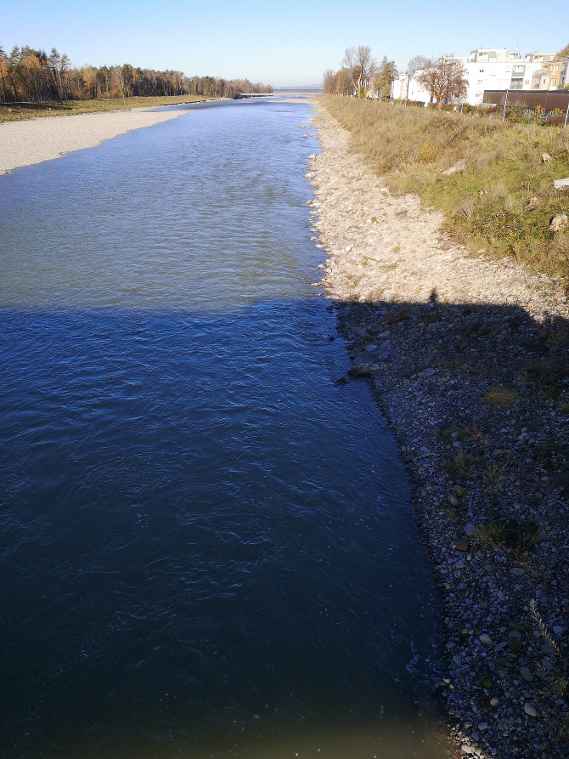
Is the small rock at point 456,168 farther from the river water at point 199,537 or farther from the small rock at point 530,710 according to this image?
the small rock at point 530,710

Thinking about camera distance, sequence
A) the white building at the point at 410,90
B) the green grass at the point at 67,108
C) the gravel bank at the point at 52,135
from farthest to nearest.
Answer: the white building at the point at 410,90, the green grass at the point at 67,108, the gravel bank at the point at 52,135

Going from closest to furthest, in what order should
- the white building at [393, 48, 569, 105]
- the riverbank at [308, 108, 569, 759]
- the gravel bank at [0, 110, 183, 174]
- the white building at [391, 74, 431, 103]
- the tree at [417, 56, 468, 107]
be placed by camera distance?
the riverbank at [308, 108, 569, 759]
the gravel bank at [0, 110, 183, 174]
the tree at [417, 56, 468, 107]
the white building at [393, 48, 569, 105]
the white building at [391, 74, 431, 103]

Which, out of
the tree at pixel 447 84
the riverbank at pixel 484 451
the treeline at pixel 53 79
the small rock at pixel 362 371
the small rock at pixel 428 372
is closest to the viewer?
the riverbank at pixel 484 451

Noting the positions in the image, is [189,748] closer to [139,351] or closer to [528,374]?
[528,374]

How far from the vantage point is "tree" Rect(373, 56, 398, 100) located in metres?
138

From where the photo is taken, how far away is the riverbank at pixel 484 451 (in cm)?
850

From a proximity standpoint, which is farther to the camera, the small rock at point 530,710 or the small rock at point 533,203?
the small rock at point 533,203

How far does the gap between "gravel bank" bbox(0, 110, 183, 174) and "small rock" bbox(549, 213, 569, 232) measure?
5359cm

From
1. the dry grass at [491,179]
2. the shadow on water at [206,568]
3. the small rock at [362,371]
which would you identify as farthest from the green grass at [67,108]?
the small rock at [362,371]

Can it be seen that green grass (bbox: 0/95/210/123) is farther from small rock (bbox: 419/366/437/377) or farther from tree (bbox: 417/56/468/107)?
small rock (bbox: 419/366/437/377)

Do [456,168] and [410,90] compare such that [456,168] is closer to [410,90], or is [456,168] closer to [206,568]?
[206,568]

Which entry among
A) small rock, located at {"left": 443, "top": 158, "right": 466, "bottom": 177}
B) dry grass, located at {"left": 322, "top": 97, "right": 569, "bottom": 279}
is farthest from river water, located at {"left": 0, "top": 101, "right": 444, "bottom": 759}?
small rock, located at {"left": 443, "top": 158, "right": 466, "bottom": 177}

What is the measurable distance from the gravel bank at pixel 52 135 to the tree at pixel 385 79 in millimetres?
61923

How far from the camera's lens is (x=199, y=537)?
11664 mm
